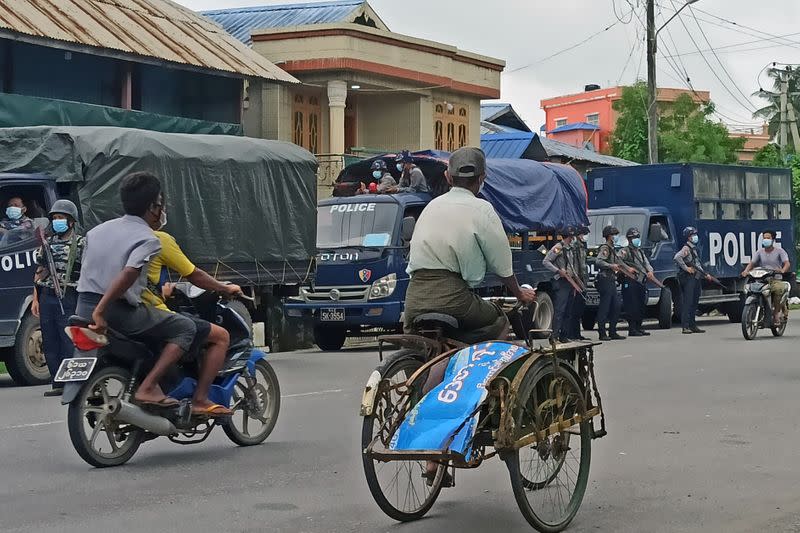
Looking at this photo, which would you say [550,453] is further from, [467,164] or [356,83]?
[356,83]

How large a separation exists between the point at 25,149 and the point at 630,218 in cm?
1331

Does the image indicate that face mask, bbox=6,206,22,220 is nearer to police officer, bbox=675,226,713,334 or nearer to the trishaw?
the trishaw

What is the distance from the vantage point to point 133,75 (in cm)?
3019

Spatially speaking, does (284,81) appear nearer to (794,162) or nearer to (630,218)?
(630,218)

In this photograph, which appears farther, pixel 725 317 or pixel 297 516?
pixel 725 317

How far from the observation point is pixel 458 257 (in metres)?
7.21

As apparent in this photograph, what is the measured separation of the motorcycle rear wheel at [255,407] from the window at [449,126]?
2850 cm

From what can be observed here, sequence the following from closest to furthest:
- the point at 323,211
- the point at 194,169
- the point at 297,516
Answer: the point at 297,516, the point at 194,169, the point at 323,211

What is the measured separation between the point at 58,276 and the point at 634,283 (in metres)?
12.3

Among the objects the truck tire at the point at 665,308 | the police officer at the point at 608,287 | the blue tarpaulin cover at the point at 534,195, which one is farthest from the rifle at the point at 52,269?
the truck tire at the point at 665,308

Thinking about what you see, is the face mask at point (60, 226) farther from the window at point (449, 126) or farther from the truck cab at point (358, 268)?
the window at point (449, 126)

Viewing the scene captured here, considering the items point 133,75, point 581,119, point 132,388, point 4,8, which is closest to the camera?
point 132,388

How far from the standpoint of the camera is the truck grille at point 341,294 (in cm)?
1984

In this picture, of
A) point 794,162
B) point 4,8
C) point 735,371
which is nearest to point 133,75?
point 4,8
